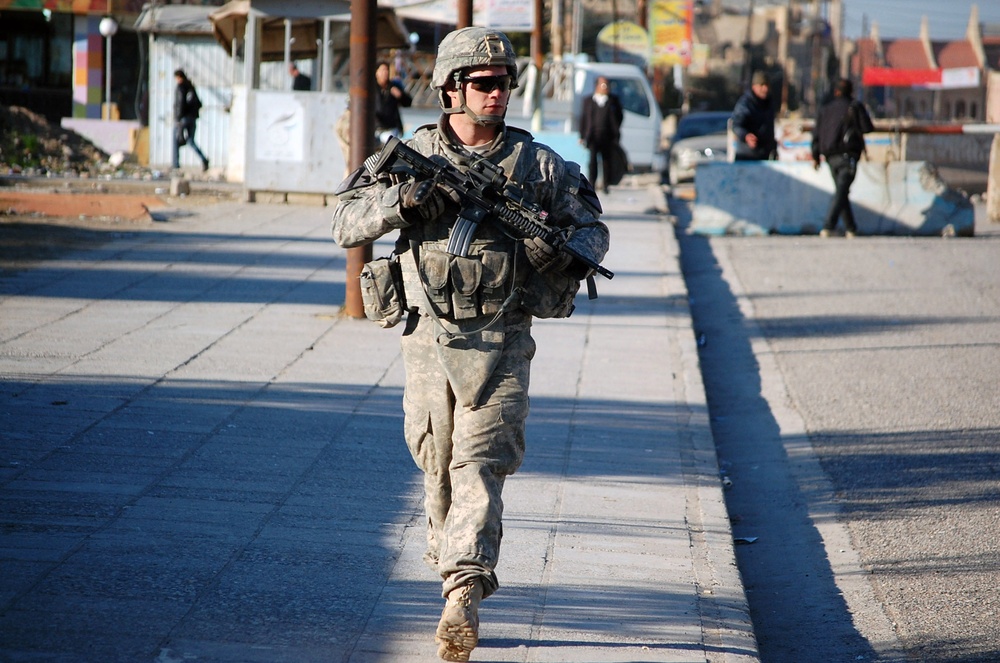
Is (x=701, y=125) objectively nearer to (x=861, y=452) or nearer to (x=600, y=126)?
(x=600, y=126)

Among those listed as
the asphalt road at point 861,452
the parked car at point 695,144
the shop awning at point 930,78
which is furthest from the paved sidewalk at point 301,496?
the shop awning at point 930,78

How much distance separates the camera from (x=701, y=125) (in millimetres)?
25500

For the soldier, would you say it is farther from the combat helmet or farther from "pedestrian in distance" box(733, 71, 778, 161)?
"pedestrian in distance" box(733, 71, 778, 161)

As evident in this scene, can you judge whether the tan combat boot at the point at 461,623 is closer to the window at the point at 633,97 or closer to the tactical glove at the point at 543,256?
the tactical glove at the point at 543,256

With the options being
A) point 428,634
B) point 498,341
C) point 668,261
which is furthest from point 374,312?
point 668,261

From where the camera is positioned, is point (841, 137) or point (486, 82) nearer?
point (486, 82)

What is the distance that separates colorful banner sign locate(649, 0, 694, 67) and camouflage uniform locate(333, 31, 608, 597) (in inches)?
1257

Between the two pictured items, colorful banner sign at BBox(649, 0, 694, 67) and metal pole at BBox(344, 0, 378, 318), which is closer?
metal pole at BBox(344, 0, 378, 318)

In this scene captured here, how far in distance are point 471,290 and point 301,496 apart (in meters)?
1.79

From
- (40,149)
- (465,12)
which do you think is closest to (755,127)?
(465,12)

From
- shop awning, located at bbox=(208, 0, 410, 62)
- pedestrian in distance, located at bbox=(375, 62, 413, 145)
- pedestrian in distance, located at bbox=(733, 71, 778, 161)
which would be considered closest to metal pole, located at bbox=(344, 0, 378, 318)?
pedestrian in distance, located at bbox=(375, 62, 413, 145)

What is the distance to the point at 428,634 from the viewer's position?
3.66m

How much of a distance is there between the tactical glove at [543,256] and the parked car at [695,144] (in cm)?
1914

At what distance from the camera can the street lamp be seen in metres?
22.9
